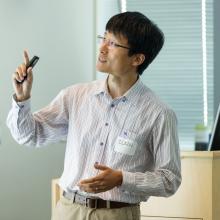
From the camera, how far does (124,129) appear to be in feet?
5.62

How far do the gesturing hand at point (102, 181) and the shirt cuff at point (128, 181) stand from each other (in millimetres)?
32

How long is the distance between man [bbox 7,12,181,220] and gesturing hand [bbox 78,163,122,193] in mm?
87

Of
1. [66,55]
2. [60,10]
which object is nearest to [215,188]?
[66,55]

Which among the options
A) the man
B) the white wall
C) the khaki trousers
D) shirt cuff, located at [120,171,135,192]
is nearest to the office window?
the white wall

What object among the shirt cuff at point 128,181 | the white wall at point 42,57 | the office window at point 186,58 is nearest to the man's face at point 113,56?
the shirt cuff at point 128,181

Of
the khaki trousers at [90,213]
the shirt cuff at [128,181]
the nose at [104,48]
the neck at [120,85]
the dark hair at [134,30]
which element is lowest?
the khaki trousers at [90,213]

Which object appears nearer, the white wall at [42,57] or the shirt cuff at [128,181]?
the shirt cuff at [128,181]

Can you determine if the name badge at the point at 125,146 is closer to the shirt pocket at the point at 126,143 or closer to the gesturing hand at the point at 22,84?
the shirt pocket at the point at 126,143

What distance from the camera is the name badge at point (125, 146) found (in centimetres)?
167

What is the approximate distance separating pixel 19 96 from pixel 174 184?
634 mm

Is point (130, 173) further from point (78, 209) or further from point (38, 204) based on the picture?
point (38, 204)

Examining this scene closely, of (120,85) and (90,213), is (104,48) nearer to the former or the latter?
(120,85)

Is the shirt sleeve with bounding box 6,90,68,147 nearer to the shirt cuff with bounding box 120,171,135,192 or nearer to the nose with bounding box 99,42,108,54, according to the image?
the nose with bounding box 99,42,108,54

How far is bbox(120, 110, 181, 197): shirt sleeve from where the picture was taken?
1603 millimetres
